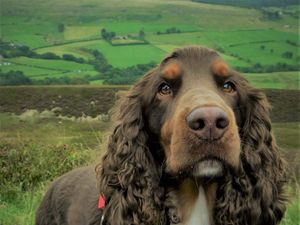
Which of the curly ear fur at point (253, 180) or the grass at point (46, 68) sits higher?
the curly ear fur at point (253, 180)

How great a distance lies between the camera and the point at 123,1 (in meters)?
20.0

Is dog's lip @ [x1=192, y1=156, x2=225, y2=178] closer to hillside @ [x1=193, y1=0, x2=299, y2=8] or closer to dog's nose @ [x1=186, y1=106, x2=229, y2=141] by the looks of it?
dog's nose @ [x1=186, y1=106, x2=229, y2=141]

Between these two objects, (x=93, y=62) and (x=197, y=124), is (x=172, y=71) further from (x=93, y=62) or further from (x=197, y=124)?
(x=93, y=62)

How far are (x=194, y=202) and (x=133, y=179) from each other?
1.52ft

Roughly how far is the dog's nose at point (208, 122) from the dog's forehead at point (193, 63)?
643mm

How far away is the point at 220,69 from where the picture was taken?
4.24 metres

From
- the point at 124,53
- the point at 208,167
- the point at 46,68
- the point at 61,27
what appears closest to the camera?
the point at 208,167

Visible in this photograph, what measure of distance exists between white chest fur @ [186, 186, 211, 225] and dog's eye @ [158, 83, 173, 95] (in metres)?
0.74

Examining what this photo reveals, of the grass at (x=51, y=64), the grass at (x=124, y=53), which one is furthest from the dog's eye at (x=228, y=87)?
the grass at (x=51, y=64)

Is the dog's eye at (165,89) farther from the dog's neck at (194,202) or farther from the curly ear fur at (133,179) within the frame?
the dog's neck at (194,202)

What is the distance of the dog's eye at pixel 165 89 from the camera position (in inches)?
165

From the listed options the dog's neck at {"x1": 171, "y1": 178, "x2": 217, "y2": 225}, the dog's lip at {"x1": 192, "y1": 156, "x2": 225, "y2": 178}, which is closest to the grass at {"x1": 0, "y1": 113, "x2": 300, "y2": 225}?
the dog's neck at {"x1": 171, "y1": 178, "x2": 217, "y2": 225}

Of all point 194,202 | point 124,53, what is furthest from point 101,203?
point 124,53

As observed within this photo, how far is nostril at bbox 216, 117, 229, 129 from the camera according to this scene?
3574 millimetres
